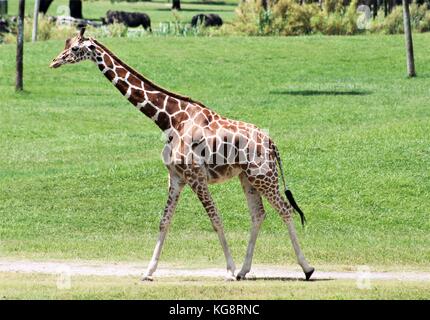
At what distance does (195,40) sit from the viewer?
159 feet

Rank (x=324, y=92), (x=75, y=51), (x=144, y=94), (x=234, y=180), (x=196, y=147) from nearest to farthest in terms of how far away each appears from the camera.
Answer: (x=196, y=147) < (x=144, y=94) < (x=75, y=51) < (x=234, y=180) < (x=324, y=92)

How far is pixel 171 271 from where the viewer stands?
18.1 metres

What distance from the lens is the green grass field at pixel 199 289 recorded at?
605 inches

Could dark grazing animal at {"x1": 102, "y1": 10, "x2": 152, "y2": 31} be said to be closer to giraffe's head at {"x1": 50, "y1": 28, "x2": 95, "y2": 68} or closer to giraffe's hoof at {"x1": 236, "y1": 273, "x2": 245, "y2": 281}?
giraffe's head at {"x1": 50, "y1": 28, "x2": 95, "y2": 68}

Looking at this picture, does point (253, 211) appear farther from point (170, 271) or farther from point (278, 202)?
point (170, 271)

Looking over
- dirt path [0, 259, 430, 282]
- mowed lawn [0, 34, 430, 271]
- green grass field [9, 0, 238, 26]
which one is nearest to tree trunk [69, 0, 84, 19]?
green grass field [9, 0, 238, 26]

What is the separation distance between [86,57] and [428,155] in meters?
11.7

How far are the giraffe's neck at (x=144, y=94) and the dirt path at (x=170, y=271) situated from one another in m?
2.13

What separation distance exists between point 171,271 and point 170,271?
0.02m

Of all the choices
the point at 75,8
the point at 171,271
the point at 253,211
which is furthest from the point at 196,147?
the point at 75,8

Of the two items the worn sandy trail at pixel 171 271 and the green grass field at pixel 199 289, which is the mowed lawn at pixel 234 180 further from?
the green grass field at pixel 199 289

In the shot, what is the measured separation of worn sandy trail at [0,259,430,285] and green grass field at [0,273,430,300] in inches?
20.4

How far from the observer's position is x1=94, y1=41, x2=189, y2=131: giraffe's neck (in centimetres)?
1698
